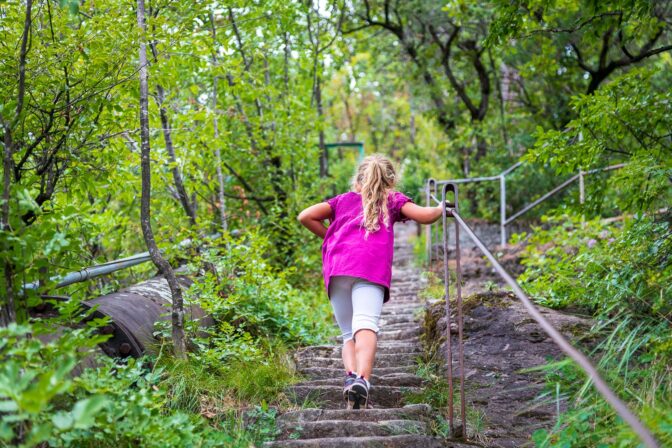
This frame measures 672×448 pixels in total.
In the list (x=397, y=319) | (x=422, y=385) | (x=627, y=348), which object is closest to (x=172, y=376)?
(x=422, y=385)

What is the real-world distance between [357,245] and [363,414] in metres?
0.88

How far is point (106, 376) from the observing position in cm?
247

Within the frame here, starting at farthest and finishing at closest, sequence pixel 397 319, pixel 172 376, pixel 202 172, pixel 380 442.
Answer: pixel 397 319 → pixel 202 172 → pixel 172 376 → pixel 380 442

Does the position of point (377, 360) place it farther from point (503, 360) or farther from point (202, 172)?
point (202, 172)

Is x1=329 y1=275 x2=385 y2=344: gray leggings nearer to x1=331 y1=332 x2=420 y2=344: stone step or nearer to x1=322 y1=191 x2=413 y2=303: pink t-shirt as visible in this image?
x1=322 y1=191 x2=413 y2=303: pink t-shirt

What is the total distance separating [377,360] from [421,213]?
1560 millimetres

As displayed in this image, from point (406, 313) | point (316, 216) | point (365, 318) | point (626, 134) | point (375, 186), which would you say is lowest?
point (406, 313)

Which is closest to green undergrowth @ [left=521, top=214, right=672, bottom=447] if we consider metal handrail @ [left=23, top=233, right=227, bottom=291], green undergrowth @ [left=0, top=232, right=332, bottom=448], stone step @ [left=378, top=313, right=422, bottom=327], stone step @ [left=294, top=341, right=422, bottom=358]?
stone step @ [left=294, top=341, right=422, bottom=358]

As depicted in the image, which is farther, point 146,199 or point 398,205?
point 398,205

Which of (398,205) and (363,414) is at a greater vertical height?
(398,205)

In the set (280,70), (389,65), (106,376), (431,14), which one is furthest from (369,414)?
(389,65)

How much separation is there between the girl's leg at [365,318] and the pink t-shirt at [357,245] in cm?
8

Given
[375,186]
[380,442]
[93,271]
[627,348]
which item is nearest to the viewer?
[627,348]

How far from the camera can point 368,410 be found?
3299 mm
